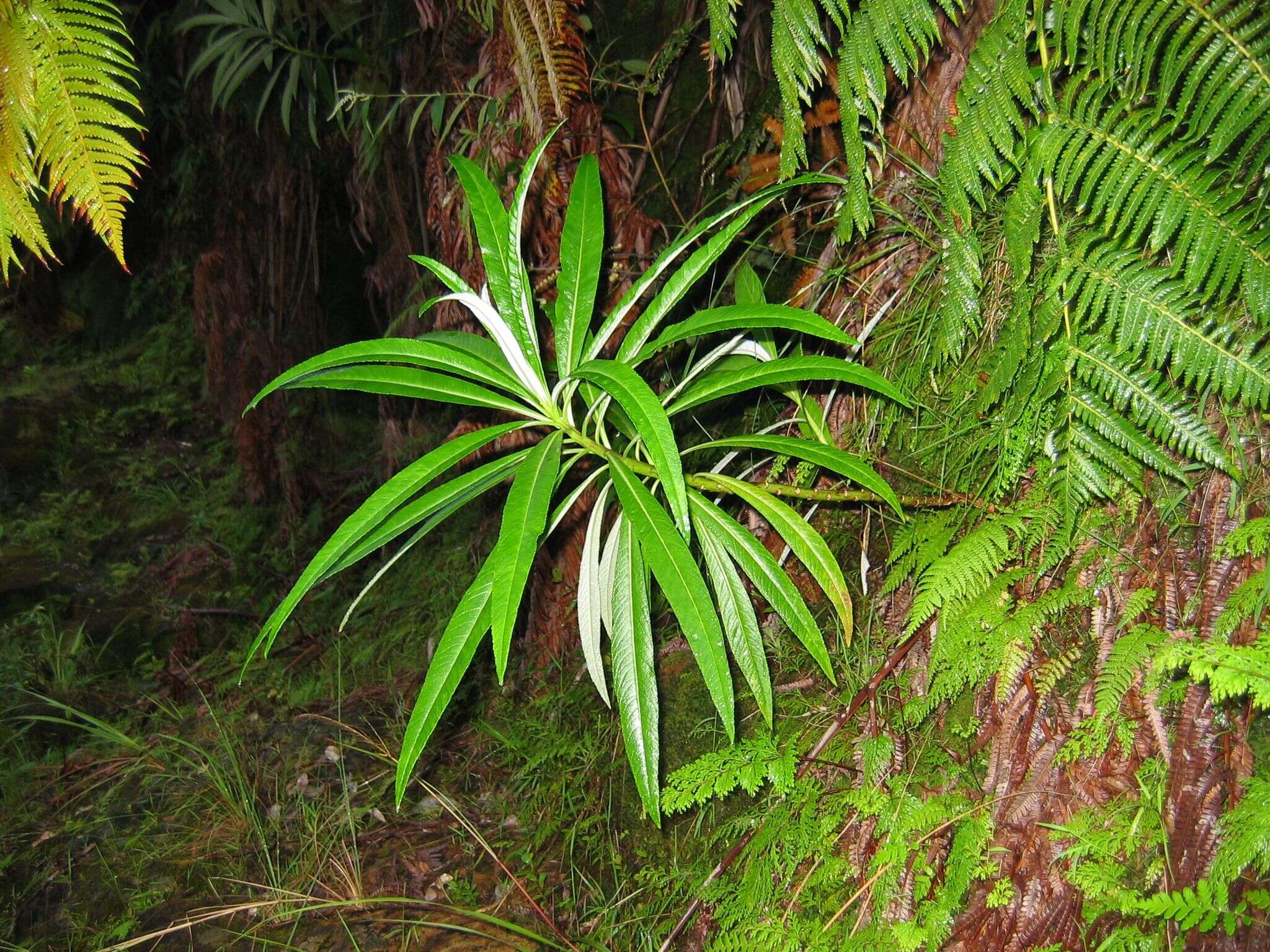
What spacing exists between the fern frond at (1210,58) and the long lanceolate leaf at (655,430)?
77cm

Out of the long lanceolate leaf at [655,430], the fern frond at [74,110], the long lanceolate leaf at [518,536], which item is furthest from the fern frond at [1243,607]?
the fern frond at [74,110]

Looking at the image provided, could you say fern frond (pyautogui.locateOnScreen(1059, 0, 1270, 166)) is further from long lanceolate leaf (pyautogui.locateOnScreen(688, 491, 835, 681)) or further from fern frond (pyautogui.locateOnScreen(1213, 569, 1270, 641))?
long lanceolate leaf (pyautogui.locateOnScreen(688, 491, 835, 681))

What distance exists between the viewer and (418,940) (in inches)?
75.4

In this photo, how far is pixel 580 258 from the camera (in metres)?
1.45

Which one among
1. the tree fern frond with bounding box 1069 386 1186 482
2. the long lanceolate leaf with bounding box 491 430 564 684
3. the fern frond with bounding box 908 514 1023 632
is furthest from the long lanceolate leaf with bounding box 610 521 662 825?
the tree fern frond with bounding box 1069 386 1186 482

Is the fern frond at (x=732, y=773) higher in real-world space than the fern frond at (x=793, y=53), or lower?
lower

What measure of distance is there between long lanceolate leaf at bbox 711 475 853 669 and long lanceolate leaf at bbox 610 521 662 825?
0.24m

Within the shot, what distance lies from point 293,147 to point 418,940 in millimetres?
3059

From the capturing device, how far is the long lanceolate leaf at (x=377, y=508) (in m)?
1.27

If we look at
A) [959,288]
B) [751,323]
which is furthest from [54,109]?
[959,288]

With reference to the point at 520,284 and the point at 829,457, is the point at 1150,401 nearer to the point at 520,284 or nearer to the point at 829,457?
the point at 829,457

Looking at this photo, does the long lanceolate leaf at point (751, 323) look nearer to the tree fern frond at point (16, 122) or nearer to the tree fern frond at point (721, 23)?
the tree fern frond at point (721, 23)

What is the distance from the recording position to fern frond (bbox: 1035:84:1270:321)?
1049 millimetres

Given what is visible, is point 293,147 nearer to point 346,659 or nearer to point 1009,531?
point 346,659
